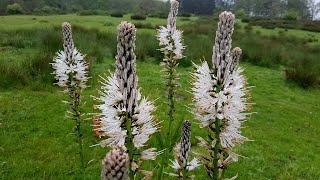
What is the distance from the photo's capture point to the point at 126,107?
92.3 inches

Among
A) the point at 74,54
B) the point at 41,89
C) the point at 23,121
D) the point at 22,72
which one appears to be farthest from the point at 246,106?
the point at 22,72

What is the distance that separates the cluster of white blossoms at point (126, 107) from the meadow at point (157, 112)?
Result: 38.1 inches

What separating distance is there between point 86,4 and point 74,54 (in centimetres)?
7655

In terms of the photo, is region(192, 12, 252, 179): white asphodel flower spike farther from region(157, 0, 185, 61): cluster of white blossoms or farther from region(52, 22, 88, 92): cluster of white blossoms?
region(157, 0, 185, 61): cluster of white blossoms

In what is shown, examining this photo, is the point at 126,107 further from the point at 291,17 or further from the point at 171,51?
the point at 291,17

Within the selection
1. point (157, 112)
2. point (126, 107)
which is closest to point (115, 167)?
point (126, 107)

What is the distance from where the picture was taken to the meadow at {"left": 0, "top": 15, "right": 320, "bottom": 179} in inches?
264

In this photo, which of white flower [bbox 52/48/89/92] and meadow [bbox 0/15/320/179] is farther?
meadow [bbox 0/15/320/179]

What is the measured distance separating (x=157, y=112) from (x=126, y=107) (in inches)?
293

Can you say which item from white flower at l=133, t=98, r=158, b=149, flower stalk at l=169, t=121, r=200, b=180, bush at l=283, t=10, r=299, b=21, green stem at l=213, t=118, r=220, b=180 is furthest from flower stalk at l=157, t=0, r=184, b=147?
bush at l=283, t=10, r=299, b=21

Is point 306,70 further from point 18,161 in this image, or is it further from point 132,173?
point 132,173

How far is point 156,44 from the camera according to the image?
18.2 meters

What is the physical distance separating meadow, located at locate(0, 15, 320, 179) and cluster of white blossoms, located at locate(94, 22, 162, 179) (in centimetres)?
97

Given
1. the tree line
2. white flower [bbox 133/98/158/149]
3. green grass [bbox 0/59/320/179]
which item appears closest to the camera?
white flower [bbox 133/98/158/149]
